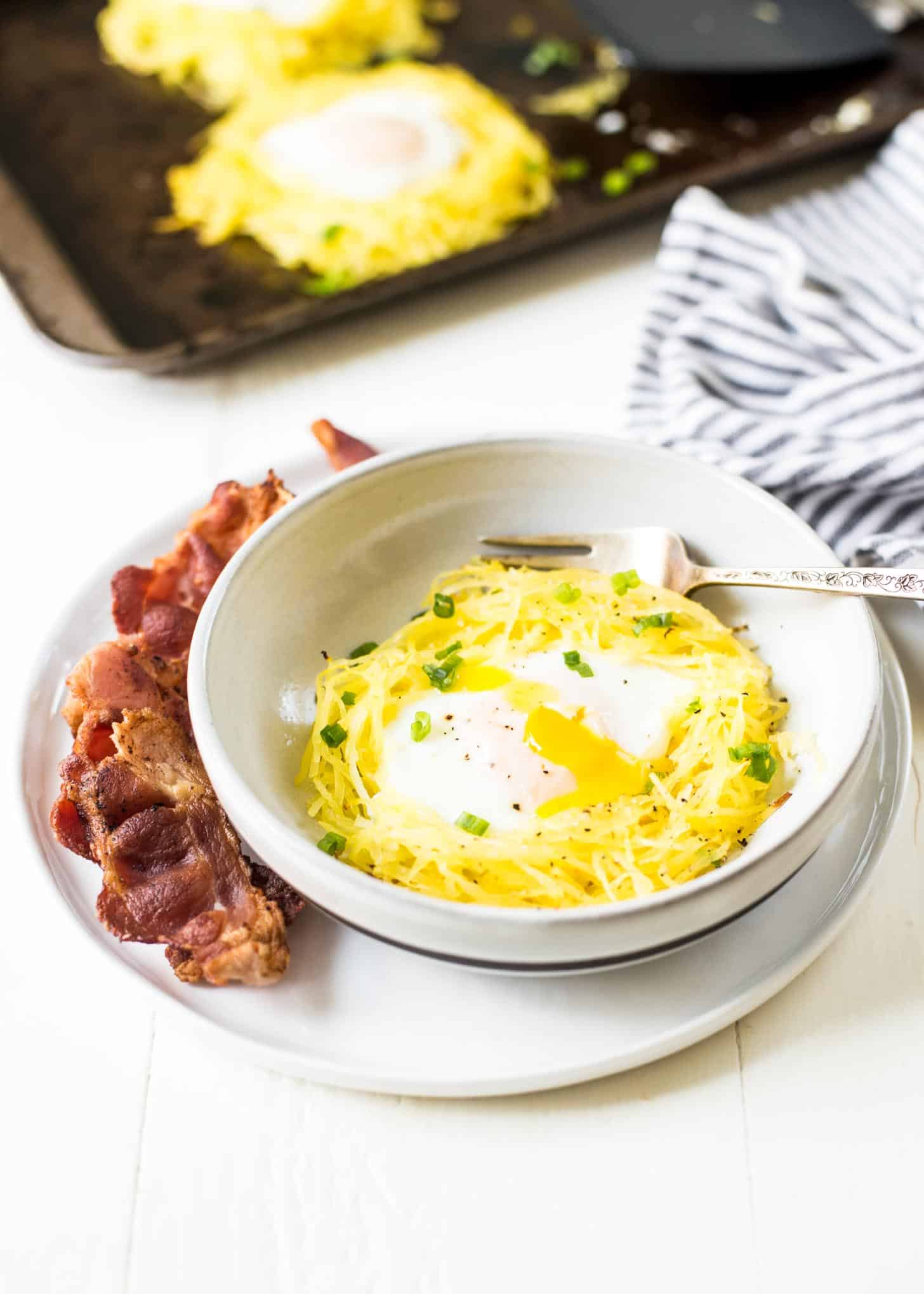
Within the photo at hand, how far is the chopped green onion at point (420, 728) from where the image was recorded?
280 centimetres

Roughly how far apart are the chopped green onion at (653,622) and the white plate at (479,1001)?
25.1 inches

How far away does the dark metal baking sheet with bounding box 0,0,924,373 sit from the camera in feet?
14.5

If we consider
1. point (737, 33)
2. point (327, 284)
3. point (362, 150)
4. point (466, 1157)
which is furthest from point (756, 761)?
point (737, 33)

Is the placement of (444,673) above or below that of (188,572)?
below

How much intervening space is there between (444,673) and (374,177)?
284 centimetres

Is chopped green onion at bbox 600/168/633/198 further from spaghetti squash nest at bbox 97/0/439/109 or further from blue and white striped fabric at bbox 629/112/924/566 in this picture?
spaghetti squash nest at bbox 97/0/439/109

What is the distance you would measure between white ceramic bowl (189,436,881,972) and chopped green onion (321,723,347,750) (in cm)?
11

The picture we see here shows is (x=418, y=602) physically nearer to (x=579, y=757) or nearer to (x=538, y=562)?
(x=538, y=562)

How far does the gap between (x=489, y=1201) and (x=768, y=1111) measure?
580mm

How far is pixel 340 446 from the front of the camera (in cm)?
341

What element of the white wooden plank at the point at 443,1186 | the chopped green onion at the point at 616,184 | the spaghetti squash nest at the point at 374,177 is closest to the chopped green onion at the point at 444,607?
the white wooden plank at the point at 443,1186

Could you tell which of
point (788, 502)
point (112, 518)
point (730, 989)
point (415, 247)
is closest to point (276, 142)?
point (415, 247)

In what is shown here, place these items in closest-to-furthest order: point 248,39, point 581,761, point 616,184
Result: point 581,761 → point 616,184 → point 248,39

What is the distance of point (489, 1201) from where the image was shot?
7.79 ft
